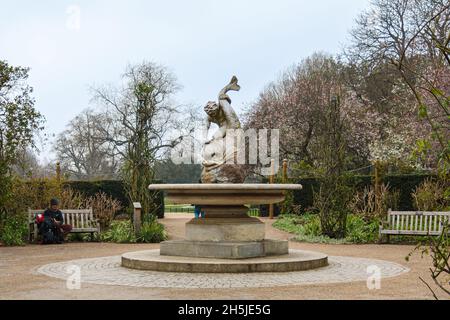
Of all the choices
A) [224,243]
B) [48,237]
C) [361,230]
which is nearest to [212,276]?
[224,243]

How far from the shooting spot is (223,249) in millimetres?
10461

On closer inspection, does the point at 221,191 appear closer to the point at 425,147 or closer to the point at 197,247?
the point at 197,247

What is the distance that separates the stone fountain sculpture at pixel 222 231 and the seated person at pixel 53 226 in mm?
5196

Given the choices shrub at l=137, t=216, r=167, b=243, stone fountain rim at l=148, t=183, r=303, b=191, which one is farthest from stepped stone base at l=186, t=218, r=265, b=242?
shrub at l=137, t=216, r=167, b=243

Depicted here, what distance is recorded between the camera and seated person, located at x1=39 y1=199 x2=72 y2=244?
52.0ft

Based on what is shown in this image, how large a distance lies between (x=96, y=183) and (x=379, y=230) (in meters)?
12.8

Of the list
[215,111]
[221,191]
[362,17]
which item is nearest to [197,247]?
[221,191]

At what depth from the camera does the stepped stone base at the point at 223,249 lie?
34.2 ft

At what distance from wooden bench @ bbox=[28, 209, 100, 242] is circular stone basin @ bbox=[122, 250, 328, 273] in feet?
20.6

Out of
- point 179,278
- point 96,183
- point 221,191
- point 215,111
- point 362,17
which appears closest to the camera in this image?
point 179,278

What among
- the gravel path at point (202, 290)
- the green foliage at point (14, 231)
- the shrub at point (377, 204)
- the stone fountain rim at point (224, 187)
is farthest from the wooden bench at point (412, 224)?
the green foliage at point (14, 231)

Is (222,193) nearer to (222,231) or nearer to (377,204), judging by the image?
(222,231)

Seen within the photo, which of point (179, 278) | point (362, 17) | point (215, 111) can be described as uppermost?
point (362, 17)

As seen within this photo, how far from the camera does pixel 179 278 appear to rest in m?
9.07
